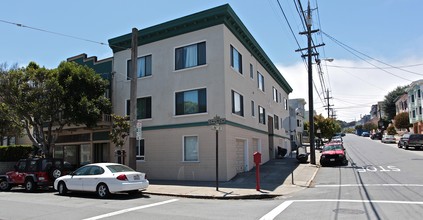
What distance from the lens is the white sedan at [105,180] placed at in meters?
13.2

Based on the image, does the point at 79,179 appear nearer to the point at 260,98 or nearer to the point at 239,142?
the point at 239,142

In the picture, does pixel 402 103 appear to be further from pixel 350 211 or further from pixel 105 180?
pixel 105 180

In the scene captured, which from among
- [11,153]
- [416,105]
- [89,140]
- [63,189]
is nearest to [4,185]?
[63,189]

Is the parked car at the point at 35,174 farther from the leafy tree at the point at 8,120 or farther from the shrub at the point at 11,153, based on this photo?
the shrub at the point at 11,153

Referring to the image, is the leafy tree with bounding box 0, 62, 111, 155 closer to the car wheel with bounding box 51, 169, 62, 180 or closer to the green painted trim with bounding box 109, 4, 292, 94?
the green painted trim with bounding box 109, 4, 292, 94

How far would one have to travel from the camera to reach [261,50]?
86.3 feet

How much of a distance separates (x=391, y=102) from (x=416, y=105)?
83.8 feet

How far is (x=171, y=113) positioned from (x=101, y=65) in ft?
24.1

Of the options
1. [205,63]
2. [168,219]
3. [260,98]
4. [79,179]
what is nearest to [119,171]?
[79,179]

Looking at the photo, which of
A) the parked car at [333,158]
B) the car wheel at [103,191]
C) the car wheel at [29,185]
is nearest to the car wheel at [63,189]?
the car wheel at [103,191]

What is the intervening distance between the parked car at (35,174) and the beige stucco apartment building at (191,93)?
496 cm

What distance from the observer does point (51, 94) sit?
19.4m

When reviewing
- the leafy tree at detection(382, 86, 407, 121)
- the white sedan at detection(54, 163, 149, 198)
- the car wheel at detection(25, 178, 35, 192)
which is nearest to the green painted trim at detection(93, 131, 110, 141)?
the car wheel at detection(25, 178, 35, 192)

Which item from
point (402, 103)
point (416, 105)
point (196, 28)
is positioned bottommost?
point (416, 105)
